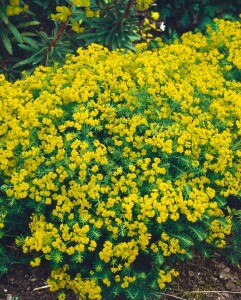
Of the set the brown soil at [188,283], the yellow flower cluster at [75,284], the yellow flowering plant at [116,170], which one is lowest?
the brown soil at [188,283]

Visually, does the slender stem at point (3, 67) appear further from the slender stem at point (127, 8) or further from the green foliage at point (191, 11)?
the green foliage at point (191, 11)

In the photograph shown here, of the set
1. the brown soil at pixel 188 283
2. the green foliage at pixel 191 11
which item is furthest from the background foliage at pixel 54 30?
the brown soil at pixel 188 283

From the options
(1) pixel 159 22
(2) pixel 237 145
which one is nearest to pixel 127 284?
(2) pixel 237 145

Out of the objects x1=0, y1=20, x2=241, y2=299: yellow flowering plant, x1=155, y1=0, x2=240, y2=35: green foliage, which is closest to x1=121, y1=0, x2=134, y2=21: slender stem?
x1=0, y1=20, x2=241, y2=299: yellow flowering plant

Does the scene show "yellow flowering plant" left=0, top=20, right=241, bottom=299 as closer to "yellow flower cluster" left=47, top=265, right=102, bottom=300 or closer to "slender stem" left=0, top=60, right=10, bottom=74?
"yellow flower cluster" left=47, top=265, right=102, bottom=300

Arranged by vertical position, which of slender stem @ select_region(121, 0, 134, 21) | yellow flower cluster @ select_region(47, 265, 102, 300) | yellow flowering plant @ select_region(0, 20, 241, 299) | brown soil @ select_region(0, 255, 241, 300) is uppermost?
slender stem @ select_region(121, 0, 134, 21)

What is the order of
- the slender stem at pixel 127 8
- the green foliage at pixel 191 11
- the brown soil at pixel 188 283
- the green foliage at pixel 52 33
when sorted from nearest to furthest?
1. the brown soil at pixel 188 283
2. the slender stem at pixel 127 8
3. the green foliage at pixel 52 33
4. the green foliage at pixel 191 11
